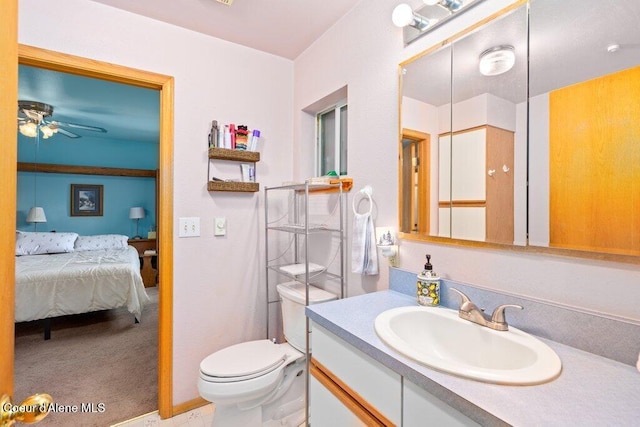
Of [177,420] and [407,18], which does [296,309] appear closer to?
[177,420]

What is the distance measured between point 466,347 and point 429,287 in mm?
238

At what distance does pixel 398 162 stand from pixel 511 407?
101cm

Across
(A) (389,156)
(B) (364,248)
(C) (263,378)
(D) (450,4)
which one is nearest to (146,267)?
(C) (263,378)

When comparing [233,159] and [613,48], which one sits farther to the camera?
[233,159]

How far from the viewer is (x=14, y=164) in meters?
0.55

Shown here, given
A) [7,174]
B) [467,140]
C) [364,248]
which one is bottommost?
[364,248]

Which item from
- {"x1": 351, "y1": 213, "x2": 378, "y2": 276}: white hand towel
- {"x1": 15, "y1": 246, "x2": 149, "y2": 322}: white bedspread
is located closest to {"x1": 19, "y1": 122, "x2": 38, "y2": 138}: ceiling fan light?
{"x1": 15, "y1": 246, "x2": 149, "y2": 322}: white bedspread

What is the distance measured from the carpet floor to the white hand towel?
1572mm

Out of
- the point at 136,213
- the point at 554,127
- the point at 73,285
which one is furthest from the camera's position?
the point at 136,213

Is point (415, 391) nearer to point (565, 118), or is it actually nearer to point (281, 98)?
point (565, 118)

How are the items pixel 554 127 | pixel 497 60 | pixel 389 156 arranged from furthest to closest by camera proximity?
pixel 389 156 → pixel 497 60 → pixel 554 127

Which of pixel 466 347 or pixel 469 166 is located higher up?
pixel 469 166

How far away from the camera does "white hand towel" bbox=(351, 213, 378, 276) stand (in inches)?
55.7

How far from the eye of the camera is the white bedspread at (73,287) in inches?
102
